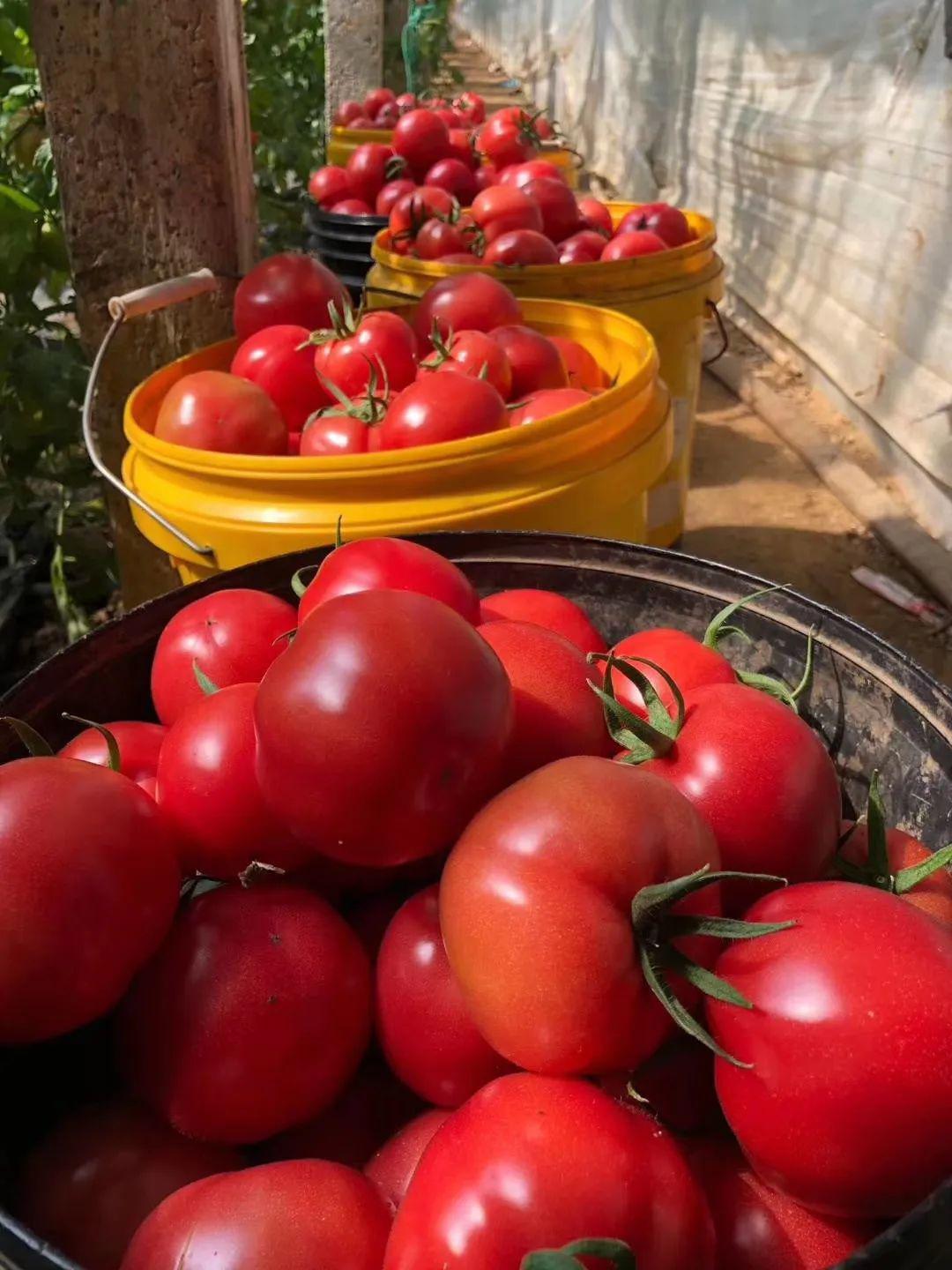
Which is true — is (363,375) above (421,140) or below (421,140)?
below

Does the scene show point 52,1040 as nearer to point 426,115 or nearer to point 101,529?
point 101,529

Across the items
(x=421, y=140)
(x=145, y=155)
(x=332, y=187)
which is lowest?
(x=332, y=187)

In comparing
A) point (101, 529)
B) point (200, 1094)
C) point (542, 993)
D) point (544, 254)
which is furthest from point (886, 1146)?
point (101, 529)

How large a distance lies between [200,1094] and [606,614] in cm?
71

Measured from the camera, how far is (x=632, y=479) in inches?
56.9

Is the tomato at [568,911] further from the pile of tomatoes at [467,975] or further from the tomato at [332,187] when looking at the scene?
the tomato at [332,187]

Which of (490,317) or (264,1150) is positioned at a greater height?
(490,317)

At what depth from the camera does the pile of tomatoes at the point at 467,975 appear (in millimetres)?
561

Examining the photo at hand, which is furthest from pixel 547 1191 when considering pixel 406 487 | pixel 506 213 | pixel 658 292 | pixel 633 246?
pixel 506 213

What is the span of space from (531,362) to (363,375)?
288 millimetres

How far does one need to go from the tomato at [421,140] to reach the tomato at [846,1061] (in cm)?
307

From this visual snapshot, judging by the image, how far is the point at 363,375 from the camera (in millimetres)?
1674

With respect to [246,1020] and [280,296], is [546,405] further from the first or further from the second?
[246,1020]

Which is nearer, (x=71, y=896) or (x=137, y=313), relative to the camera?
(x=71, y=896)
